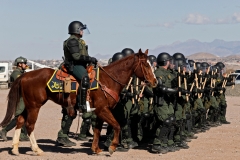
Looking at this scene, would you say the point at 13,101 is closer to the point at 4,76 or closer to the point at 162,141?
the point at 162,141

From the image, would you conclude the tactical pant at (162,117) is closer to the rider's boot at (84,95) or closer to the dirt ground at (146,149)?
the dirt ground at (146,149)

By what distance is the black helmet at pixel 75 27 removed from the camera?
36.9 ft

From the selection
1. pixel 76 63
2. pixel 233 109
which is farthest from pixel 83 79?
pixel 233 109

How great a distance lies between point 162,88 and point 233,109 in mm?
13609

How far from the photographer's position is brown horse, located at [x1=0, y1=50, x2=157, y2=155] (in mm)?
10953

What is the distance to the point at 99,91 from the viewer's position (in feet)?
36.2

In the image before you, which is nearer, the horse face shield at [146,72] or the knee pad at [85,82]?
the knee pad at [85,82]

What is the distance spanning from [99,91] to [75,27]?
139 centimetres

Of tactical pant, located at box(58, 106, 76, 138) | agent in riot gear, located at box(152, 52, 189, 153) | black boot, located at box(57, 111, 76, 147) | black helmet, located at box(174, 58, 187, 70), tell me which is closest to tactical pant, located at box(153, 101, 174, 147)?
agent in riot gear, located at box(152, 52, 189, 153)

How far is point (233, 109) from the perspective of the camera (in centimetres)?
2409

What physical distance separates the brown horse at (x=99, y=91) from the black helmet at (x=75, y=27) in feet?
2.97

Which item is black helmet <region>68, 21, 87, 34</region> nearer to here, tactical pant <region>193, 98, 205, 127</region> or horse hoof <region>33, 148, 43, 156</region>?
horse hoof <region>33, 148, 43, 156</region>

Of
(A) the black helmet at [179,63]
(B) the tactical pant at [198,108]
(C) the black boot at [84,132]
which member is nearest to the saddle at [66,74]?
(A) the black helmet at [179,63]

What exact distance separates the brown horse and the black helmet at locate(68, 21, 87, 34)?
906 mm
